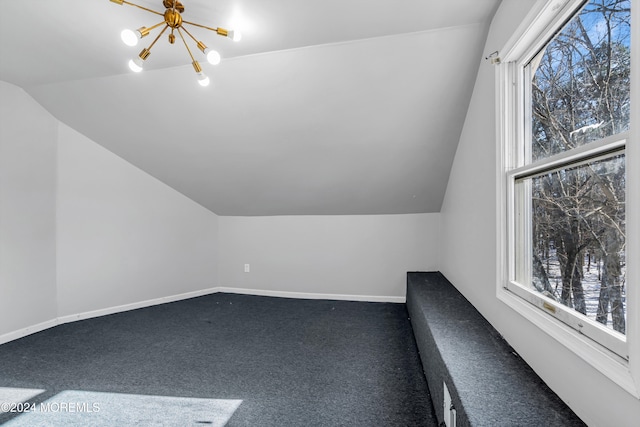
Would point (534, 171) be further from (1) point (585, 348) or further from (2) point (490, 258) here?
(1) point (585, 348)

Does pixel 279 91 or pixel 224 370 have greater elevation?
pixel 279 91

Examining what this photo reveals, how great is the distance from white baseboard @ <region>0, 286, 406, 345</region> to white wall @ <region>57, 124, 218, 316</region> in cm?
5

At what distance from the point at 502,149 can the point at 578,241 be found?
0.64 meters

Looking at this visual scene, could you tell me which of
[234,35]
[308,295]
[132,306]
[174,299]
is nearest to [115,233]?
[132,306]

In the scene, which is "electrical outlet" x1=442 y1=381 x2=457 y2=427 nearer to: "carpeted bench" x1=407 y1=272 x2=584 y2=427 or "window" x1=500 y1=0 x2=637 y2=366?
"carpeted bench" x1=407 y1=272 x2=584 y2=427

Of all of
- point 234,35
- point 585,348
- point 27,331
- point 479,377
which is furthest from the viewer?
point 27,331

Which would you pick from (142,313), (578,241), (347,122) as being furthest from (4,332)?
(578,241)

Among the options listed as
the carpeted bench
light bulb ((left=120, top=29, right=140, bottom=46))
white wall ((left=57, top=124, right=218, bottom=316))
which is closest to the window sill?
the carpeted bench

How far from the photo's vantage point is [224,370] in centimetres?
217

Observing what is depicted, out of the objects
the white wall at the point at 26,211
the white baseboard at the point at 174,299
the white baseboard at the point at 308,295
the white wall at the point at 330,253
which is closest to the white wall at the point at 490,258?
the white wall at the point at 330,253

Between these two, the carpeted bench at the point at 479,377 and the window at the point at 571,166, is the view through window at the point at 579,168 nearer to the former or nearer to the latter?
the window at the point at 571,166

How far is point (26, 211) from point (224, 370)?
2.41 m

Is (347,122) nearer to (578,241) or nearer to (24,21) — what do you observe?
(578,241)

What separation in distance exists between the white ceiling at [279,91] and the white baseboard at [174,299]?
1140 mm
